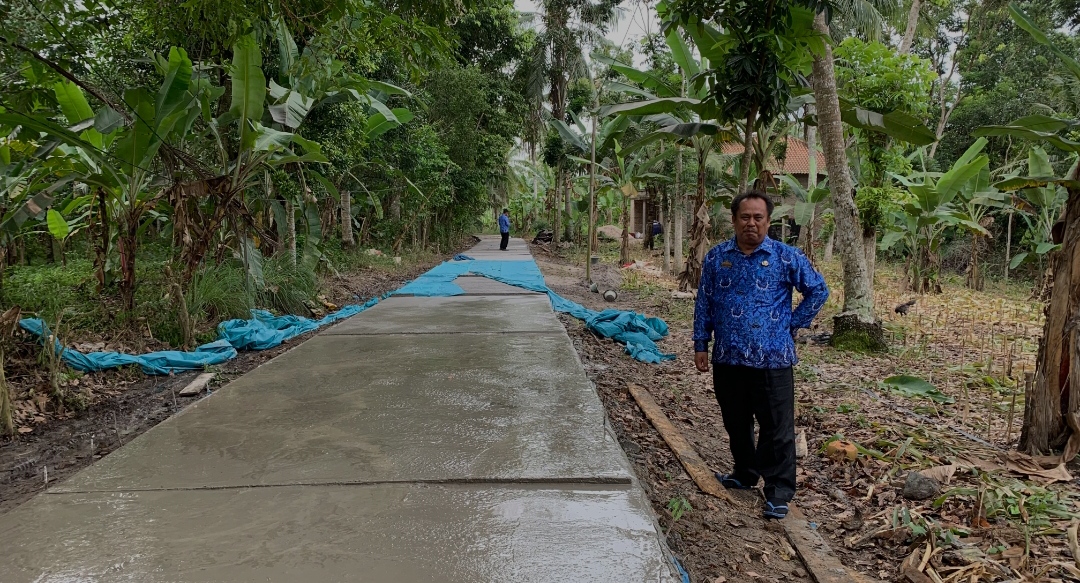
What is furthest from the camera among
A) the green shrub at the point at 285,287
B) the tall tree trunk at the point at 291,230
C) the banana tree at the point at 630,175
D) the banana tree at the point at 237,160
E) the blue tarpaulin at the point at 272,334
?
the banana tree at the point at 630,175

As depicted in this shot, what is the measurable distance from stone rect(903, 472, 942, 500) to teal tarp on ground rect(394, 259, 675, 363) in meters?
3.20

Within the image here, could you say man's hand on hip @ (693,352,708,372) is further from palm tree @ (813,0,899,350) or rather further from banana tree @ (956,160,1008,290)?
banana tree @ (956,160,1008,290)

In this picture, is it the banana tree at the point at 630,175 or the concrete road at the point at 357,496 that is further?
the banana tree at the point at 630,175

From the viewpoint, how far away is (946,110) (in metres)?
17.5

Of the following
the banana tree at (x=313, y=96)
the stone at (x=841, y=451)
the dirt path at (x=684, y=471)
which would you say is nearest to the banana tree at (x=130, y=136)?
the banana tree at (x=313, y=96)

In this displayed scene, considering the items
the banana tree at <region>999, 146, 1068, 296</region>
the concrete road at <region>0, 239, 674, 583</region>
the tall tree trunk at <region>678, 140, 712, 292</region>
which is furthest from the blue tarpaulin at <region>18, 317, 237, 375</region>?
the tall tree trunk at <region>678, 140, 712, 292</region>

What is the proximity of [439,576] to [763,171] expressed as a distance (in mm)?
7424

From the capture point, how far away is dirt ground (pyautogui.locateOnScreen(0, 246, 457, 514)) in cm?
323

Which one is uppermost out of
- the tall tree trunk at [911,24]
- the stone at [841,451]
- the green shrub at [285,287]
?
the tall tree trunk at [911,24]

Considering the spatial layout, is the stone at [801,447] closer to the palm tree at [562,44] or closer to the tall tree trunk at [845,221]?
the tall tree trunk at [845,221]

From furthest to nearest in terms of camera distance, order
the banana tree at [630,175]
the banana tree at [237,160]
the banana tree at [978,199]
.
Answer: the banana tree at [630,175]
the banana tree at [978,199]
the banana tree at [237,160]

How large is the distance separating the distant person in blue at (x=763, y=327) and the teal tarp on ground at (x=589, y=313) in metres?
3.17

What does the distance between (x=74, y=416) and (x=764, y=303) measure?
4.53 meters

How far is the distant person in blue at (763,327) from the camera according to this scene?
111 inches
